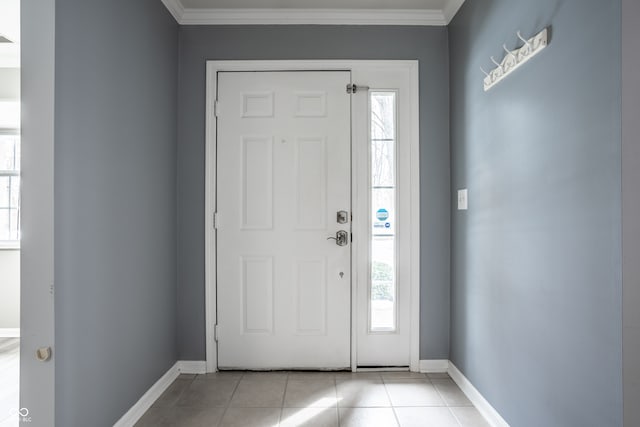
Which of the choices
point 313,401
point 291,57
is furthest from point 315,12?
point 313,401

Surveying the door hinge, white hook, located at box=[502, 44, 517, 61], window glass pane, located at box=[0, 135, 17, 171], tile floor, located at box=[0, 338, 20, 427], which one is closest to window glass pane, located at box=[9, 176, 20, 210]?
window glass pane, located at box=[0, 135, 17, 171]

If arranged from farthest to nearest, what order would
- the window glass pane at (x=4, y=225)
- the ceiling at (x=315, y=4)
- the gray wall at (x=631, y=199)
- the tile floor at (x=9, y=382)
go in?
the window glass pane at (x=4, y=225) → the ceiling at (x=315, y=4) → the tile floor at (x=9, y=382) → the gray wall at (x=631, y=199)

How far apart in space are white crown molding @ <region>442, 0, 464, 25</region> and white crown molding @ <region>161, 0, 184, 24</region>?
71.2 inches

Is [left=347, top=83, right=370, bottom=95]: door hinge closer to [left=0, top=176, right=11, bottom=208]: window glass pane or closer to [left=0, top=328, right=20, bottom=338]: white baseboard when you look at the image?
[left=0, top=176, right=11, bottom=208]: window glass pane

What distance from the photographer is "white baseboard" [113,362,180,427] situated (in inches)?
76.4

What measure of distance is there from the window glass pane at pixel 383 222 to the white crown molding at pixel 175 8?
1444 mm

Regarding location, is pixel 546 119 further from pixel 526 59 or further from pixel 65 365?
pixel 65 365

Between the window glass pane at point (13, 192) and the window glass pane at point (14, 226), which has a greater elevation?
the window glass pane at point (13, 192)

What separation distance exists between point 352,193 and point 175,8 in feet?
5.69

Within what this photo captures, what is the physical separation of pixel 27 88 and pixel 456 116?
2323 millimetres

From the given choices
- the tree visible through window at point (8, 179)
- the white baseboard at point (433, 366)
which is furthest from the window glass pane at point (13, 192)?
the white baseboard at point (433, 366)

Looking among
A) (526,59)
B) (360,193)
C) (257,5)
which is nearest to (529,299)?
(526,59)

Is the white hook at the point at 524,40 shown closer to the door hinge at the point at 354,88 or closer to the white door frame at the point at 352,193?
the white door frame at the point at 352,193

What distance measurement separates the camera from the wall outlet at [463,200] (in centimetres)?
236
